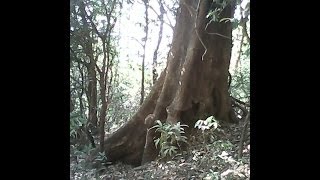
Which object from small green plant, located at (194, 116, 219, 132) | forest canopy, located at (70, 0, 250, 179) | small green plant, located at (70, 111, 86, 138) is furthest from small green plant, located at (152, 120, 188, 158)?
small green plant, located at (70, 111, 86, 138)

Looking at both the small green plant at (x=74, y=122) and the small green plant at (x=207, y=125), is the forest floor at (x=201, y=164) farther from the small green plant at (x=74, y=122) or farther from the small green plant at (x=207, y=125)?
the small green plant at (x=74, y=122)

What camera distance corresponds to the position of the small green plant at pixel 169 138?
2.84 meters

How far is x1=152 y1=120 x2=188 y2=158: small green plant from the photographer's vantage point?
284cm


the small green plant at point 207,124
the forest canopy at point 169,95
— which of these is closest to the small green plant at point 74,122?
the forest canopy at point 169,95

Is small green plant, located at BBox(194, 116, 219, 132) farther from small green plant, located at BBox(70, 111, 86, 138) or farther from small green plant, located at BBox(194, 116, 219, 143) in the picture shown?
small green plant, located at BBox(70, 111, 86, 138)

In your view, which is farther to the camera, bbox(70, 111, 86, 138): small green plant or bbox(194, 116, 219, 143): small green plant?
bbox(194, 116, 219, 143): small green plant

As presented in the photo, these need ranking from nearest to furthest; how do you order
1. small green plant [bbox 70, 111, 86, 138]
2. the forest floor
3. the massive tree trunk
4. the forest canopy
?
small green plant [bbox 70, 111, 86, 138]
the forest floor
the forest canopy
the massive tree trunk

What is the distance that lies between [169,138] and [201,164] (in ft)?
1.32

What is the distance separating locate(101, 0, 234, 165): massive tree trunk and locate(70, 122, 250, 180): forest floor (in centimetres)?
15

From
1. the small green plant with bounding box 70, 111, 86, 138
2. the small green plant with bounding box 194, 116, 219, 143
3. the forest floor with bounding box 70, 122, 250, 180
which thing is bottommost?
the forest floor with bounding box 70, 122, 250, 180

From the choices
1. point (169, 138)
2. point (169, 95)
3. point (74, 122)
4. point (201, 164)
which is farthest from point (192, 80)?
point (74, 122)
